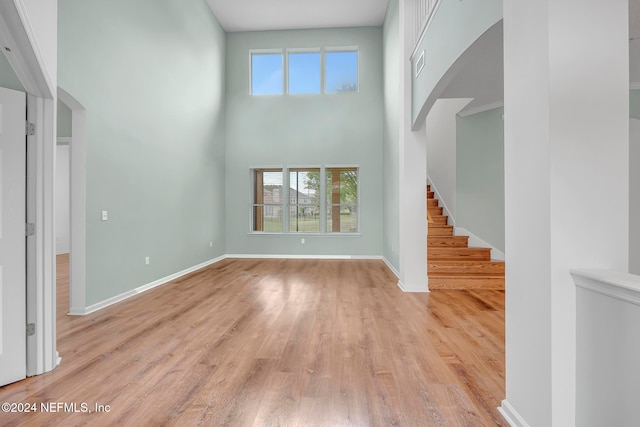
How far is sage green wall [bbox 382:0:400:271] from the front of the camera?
18.6ft

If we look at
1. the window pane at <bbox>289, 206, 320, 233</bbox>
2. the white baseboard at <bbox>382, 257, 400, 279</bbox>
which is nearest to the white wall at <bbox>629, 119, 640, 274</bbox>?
the white baseboard at <bbox>382, 257, 400, 279</bbox>

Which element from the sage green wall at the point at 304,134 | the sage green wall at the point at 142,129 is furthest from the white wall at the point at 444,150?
the sage green wall at the point at 142,129

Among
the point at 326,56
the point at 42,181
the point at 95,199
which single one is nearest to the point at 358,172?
the point at 326,56

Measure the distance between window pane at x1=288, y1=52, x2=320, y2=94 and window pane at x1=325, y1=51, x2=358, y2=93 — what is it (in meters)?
0.27

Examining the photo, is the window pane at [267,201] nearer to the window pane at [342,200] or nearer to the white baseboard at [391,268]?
the window pane at [342,200]

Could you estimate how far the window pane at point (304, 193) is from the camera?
824 cm

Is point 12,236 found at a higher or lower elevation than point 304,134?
lower

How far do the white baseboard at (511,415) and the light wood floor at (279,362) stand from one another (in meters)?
0.04

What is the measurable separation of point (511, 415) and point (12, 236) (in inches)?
124

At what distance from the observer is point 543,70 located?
1.49m

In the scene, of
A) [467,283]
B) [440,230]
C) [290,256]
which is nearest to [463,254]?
[467,283]

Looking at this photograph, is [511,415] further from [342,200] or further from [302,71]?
[302,71]

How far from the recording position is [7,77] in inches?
85.5

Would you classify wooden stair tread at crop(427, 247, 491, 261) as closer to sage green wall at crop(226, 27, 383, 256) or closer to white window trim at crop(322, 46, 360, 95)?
sage green wall at crop(226, 27, 383, 256)
